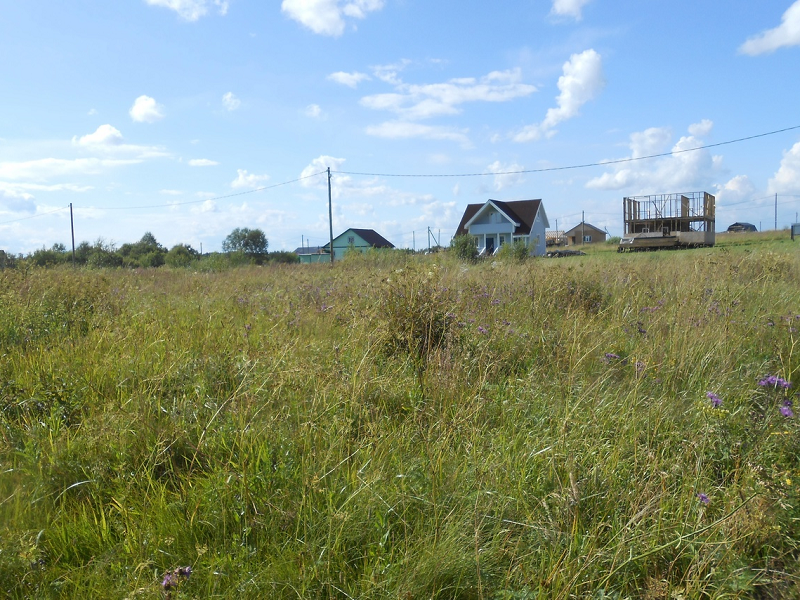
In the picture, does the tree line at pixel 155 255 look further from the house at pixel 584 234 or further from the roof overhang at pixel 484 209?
the house at pixel 584 234

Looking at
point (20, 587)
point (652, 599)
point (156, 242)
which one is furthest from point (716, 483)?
point (156, 242)

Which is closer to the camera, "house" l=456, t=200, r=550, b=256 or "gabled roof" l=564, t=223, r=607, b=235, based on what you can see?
"house" l=456, t=200, r=550, b=256

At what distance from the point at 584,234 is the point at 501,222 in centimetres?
4852

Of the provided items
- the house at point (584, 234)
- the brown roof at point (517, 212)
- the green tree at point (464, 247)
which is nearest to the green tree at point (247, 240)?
the brown roof at point (517, 212)

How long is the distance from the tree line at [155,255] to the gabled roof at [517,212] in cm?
1403

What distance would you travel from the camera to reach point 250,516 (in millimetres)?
2166

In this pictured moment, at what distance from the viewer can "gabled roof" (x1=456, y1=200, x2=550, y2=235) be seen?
134 ft

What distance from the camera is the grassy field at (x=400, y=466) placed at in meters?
1.95

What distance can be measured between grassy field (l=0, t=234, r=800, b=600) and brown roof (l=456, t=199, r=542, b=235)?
3706 centimetres

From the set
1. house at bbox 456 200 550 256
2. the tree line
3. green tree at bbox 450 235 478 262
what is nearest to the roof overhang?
house at bbox 456 200 550 256

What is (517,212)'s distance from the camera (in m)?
42.3

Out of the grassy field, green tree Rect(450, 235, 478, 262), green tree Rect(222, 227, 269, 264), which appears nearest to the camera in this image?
the grassy field

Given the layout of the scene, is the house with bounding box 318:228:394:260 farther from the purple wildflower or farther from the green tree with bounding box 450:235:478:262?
the purple wildflower

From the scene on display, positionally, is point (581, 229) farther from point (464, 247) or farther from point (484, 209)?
point (464, 247)
